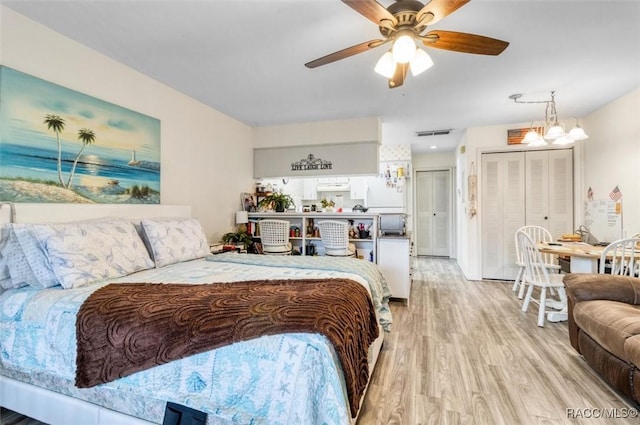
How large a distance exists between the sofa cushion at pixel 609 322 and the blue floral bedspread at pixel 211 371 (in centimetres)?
182

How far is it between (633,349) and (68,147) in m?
3.97

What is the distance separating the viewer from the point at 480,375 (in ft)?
7.14

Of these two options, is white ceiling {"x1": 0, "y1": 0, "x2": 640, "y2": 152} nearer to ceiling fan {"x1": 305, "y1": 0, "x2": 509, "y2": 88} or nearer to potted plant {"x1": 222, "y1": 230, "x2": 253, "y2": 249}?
ceiling fan {"x1": 305, "y1": 0, "x2": 509, "y2": 88}

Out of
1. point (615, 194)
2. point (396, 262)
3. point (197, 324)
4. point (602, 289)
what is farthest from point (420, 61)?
point (615, 194)

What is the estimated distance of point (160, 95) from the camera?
321 cm

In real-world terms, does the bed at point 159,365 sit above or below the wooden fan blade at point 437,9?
below

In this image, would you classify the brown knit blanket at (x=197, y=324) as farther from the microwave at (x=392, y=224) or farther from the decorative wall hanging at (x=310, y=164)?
the decorative wall hanging at (x=310, y=164)

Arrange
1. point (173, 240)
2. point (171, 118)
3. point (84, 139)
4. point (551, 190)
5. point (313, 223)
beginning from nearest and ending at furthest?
1. point (84, 139)
2. point (173, 240)
3. point (171, 118)
4. point (313, 223)
5. point (551, 190)

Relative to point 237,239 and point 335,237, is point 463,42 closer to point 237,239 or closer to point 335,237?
point 335,237

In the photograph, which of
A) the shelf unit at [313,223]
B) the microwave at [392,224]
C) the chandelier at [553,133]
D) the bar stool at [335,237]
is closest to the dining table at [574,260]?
the chandelier at [553,133]

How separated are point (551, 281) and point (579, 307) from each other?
1065 millimetres

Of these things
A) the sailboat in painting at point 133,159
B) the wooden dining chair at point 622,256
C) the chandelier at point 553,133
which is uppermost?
the chandelier at point 553,133

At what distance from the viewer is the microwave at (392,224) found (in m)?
4.05

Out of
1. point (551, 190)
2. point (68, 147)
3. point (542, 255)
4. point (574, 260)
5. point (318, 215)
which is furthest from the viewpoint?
point (551, 190)
